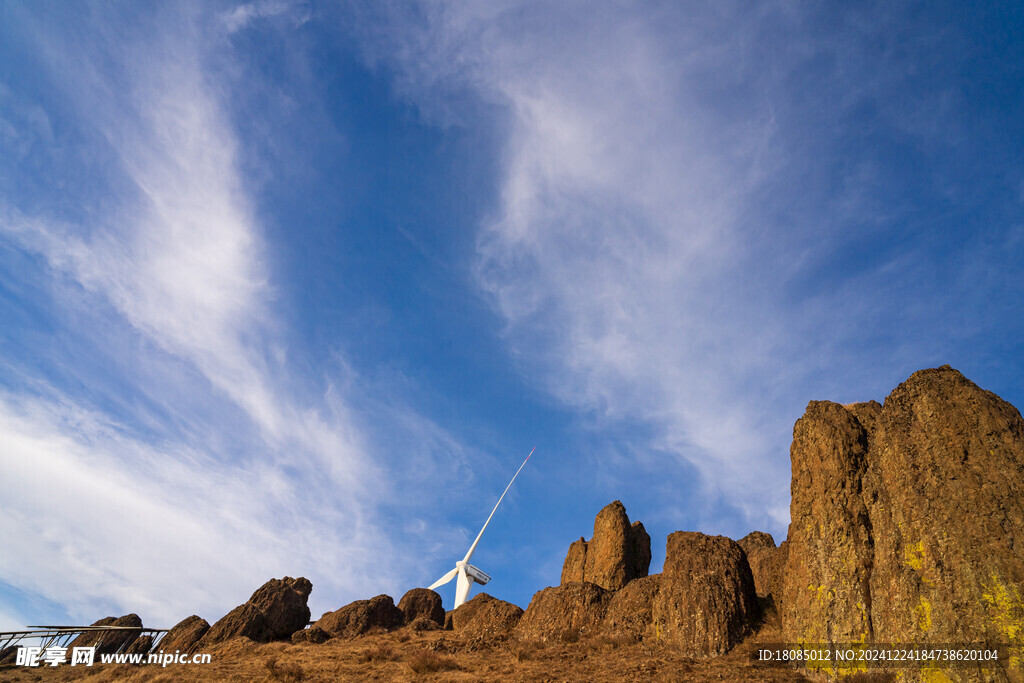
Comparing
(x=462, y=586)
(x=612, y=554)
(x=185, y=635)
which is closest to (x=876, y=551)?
(x=612, y=554)

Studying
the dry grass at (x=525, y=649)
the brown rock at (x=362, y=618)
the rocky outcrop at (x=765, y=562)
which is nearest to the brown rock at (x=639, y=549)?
the rocky outcrop at (x=765, y=562)

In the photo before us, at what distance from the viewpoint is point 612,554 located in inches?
1799

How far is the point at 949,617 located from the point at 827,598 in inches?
185

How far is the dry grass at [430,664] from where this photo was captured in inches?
1188

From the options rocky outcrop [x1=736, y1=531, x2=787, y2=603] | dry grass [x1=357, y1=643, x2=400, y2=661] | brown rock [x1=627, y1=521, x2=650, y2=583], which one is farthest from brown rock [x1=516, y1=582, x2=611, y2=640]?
brown rock [x1=627, y1=521, x2=650, y2=583]

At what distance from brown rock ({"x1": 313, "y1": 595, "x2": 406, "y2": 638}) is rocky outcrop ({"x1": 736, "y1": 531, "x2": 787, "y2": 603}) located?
3111 cm

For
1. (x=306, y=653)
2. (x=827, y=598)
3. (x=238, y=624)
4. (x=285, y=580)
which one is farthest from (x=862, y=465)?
(x=285, y=580)

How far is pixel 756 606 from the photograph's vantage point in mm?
27156

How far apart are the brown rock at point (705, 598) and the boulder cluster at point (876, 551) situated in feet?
0.20

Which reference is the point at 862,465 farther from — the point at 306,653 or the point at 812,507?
the point at 306,653

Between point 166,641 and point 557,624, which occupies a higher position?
point 557,624

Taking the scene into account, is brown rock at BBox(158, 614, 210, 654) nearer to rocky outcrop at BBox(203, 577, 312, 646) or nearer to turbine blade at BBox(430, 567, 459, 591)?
rocky outcrop at BBox(203, 577, 312, 646)

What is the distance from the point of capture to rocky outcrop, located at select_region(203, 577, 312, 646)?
144 ft

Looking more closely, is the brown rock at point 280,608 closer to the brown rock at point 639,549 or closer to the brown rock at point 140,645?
the brown rock at point 140,645
